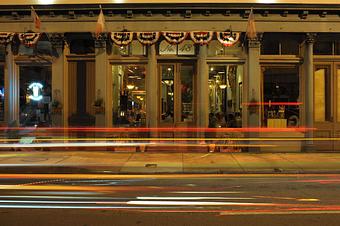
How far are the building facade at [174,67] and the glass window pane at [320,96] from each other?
0.04 m

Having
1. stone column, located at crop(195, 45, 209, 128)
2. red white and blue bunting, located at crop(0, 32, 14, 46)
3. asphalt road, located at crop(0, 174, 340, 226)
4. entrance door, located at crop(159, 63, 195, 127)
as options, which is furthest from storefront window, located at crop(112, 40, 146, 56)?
asphalt road, located at crop(0, 174, 340, 226)

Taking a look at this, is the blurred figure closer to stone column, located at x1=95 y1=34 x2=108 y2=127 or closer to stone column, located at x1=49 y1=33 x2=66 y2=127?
stone column, located at x1=95 y1=34 x2=108 y2=127

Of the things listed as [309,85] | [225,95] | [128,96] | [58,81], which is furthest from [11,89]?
[309,85]

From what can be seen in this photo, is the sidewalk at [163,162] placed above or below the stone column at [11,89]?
below

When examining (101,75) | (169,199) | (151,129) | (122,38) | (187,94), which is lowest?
(169,199)

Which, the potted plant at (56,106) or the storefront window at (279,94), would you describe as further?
the storefront window at (279,94)

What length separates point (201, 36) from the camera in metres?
17.5

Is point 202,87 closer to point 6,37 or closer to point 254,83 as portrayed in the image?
point 254,83

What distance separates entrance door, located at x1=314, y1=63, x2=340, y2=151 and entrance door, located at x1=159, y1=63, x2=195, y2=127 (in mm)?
4673

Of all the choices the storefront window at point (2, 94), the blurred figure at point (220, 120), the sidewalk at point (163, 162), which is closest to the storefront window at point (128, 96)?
the sidewalk at point (163, 162)

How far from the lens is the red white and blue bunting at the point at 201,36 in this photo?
17.5m

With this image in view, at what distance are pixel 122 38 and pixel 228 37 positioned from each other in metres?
3.80

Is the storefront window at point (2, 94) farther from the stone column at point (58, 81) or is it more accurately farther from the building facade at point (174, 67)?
the stone column at point (58, 81)

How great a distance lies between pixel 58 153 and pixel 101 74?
3.23 m
